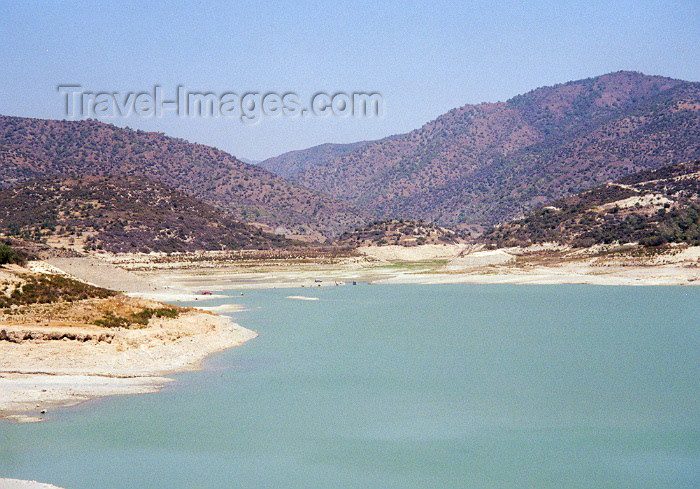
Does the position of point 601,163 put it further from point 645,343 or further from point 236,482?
point 236,482

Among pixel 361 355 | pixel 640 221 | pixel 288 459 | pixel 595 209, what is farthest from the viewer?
pixel 595 209

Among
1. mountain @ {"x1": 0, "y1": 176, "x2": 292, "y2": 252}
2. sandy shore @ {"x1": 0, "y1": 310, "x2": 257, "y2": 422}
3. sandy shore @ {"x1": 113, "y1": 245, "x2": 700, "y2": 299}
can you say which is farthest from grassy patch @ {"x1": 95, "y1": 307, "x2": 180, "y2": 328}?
mountain @ {"x1": 0, "y1": 176, "x2": 292, "y2": 252}

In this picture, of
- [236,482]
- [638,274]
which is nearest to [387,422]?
[236,482]

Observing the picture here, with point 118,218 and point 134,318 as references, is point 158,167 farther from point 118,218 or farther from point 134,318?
point 134,318

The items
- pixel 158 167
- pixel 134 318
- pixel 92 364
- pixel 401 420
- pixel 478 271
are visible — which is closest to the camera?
pixel 401 420

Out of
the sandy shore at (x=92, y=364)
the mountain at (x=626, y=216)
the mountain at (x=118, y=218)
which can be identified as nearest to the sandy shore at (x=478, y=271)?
the mountain at (x=626, y=216)

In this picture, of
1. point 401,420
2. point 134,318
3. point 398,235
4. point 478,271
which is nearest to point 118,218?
point 398,235

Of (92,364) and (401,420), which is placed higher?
(92,364)
